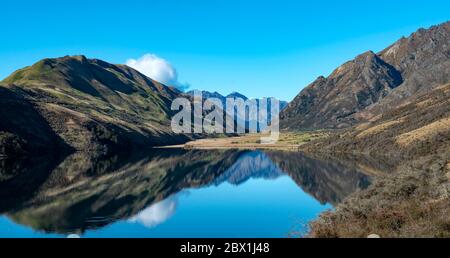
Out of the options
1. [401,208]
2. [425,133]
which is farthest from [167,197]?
[425,133]

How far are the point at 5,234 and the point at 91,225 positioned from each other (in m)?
10.3

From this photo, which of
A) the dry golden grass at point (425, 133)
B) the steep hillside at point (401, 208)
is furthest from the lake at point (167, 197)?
the dry golden grass at point (425, 133)

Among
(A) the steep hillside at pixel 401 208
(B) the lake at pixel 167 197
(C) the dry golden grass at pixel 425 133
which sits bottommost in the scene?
(B) the lake at pixel 167 197

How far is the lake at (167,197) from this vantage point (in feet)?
188

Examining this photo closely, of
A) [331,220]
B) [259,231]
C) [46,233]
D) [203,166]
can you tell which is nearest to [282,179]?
[203,166]

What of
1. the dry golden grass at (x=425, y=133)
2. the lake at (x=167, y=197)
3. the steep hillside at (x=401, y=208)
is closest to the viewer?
the steep hillside at (x=401, y=208)

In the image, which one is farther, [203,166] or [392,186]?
[203,166]

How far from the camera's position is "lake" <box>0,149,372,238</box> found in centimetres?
5734

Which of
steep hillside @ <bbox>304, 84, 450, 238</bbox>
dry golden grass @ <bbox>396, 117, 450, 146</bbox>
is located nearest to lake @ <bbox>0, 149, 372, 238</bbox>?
steep hillside @ <bbox>304, 84, 450, 238</bbox>

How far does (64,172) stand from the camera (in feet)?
405

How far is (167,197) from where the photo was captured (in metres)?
86.9

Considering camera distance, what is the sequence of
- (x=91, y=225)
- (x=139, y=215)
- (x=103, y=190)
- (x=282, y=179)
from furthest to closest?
(x=282, y=179), (x=103, y=190), (x=139, y=215), (x=91, y=225)

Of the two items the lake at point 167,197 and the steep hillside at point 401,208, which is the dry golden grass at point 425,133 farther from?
the steep hillside at point 401,208
